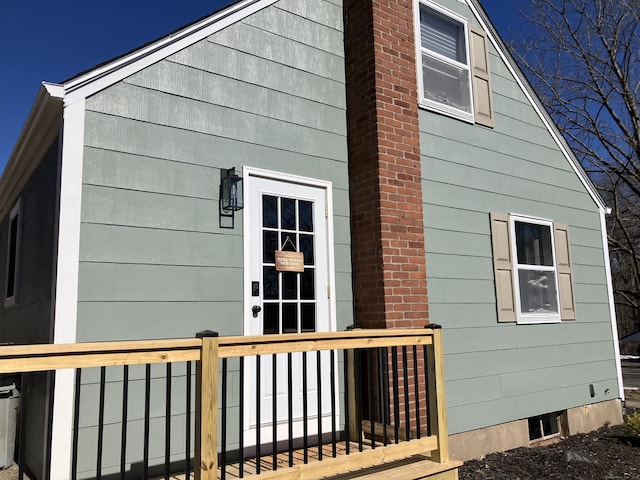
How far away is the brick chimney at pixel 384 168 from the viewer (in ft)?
15.3

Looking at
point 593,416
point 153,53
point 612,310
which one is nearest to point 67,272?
point 153,53

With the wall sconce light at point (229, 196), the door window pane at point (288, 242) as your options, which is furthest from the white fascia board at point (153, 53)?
the door window pane at point (288, 242)

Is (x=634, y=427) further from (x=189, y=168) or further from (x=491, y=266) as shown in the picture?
(x=189, y=168)

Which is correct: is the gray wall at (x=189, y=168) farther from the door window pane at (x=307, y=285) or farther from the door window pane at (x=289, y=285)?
the door window pane at (x=289, y=285)

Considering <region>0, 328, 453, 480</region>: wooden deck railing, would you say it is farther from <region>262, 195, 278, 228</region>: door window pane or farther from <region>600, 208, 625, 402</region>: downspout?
<region>600, 208, 625, 402</region>: downspout

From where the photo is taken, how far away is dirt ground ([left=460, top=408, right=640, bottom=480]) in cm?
461

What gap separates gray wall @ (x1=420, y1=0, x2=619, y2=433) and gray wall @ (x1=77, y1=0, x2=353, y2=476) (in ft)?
4.12

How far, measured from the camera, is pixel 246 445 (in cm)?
381

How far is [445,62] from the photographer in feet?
19.3

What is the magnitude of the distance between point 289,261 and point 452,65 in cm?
339

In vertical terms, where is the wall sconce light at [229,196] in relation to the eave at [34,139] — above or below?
below

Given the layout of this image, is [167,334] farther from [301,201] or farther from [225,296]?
[301,201]

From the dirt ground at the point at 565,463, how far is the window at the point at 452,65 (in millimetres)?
3761

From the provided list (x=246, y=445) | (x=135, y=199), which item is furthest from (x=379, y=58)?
(x=246, y=445)
